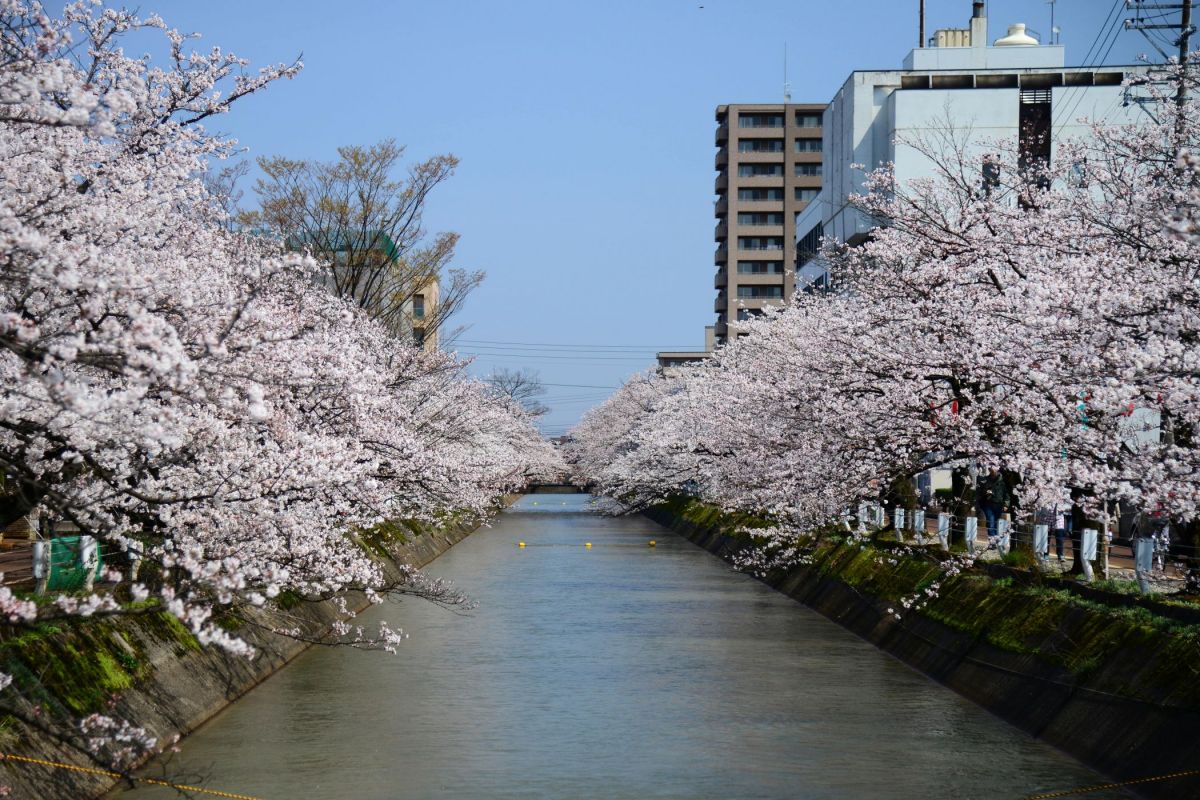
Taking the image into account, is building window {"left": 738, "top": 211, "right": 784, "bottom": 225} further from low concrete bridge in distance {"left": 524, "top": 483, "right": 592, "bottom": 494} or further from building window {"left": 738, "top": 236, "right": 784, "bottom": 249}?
low concrete bridge in distance {"left": 524, "top": 483, "right": 592, "bottom": 494}

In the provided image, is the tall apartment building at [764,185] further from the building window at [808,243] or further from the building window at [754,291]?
the building window at [808,243]

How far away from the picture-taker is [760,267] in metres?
132

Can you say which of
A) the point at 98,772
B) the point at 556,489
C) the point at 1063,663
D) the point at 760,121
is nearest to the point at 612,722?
the point at 1063,663

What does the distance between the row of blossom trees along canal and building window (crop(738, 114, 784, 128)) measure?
111 meters

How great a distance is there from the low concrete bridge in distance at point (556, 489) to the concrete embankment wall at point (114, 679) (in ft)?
442

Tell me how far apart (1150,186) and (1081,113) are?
4707cm

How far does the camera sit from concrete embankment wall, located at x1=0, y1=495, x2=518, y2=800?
47.0 feet

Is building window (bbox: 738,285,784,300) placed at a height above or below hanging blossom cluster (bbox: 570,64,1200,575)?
above

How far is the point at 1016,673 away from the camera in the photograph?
69.7ft

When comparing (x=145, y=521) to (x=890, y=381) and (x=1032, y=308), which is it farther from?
(x=890, y=381)

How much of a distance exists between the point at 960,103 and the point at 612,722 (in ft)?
160

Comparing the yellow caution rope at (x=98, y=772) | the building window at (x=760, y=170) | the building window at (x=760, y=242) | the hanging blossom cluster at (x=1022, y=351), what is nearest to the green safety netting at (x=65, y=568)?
the yellow caution rope at (x=98, y=772)

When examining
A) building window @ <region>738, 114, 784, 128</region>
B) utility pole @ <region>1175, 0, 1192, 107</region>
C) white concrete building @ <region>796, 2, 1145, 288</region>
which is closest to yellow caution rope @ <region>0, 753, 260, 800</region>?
utility pole @ <region>1175, 0, 1192, 107</region>

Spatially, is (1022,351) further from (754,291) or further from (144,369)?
(754,291)
